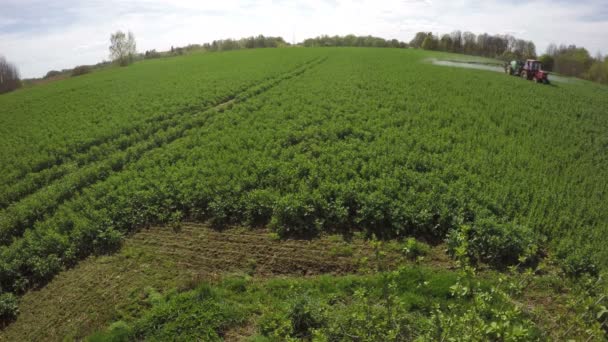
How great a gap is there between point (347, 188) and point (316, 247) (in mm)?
2478

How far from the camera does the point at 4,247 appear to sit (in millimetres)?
9766

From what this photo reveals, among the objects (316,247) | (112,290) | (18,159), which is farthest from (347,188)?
(18,159)

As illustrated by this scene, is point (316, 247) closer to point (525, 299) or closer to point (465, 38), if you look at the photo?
point (525, 299)

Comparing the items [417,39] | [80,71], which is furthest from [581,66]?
[80,71]

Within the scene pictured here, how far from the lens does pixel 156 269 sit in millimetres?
8484

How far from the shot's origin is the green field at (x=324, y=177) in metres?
8.98

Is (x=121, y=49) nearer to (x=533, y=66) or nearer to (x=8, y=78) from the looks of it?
(x=8, y=78)

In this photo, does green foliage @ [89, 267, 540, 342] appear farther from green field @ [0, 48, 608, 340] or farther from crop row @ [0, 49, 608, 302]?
crop row @ [0, 49, 608, 302]

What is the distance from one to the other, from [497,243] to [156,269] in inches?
339

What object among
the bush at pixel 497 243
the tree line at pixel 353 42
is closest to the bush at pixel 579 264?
the bush at pixel 497 243

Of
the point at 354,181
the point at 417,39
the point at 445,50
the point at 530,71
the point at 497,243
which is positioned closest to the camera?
the point at 497,243

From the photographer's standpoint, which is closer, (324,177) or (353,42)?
(324,177)

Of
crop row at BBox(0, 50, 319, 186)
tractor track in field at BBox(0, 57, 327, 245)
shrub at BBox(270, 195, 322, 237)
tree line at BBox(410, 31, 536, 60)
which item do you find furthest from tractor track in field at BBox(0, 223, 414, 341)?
tree line at BBox(410, 31, 536, 60)

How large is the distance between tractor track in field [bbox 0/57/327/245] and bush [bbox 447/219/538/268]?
1303cm
